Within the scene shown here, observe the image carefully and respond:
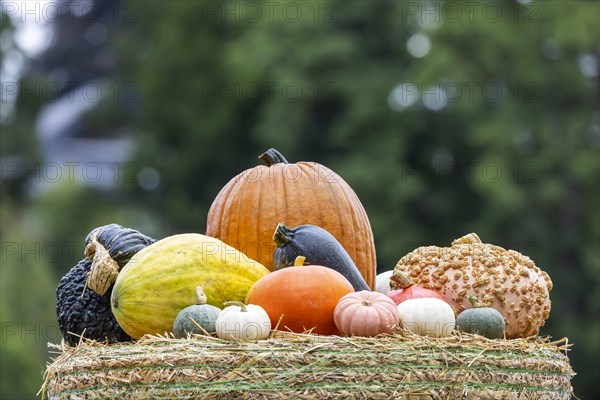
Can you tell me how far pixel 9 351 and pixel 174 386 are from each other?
1054 cm

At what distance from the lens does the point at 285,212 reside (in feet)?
15.2

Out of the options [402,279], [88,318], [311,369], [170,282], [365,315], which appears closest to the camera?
[311,369]

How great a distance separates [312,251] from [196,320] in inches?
26.7

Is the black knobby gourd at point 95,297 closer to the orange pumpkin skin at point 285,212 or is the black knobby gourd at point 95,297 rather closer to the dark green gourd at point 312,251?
the orange pumpkin skin at point 285,212

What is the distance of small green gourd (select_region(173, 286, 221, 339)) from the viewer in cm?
355

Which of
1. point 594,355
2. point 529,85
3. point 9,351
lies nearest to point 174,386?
point 9,351

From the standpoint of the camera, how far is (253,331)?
3.38 meters

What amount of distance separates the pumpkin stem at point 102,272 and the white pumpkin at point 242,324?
792 mm

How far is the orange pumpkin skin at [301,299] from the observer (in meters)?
3.68

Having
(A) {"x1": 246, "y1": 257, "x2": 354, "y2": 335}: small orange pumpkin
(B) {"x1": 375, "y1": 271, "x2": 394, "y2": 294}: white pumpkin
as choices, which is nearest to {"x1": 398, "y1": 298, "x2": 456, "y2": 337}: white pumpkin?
(A) {"x1": 246, "y1": 257, "x2": 354, "y2": 335}: small orange pumpkin

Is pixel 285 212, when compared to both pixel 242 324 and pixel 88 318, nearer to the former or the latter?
pixel 88 318

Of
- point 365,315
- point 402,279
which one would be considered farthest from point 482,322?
point 365,315

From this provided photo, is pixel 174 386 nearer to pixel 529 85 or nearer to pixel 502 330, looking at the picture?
pixel 502 330

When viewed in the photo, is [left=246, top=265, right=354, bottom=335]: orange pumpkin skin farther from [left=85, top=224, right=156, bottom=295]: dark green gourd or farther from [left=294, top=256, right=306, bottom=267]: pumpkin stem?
[left=85, top=224, right=156, bottom=295]: dark green gourd
